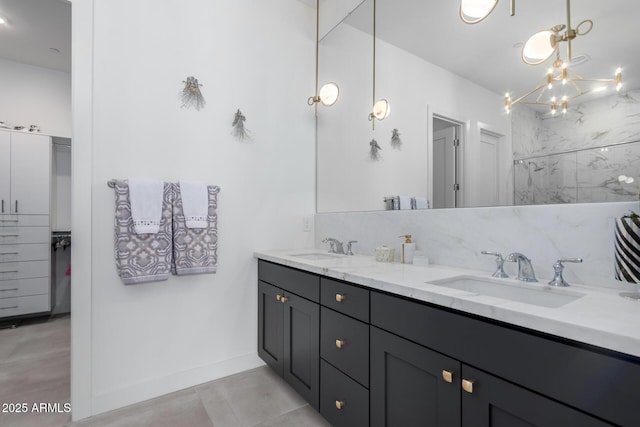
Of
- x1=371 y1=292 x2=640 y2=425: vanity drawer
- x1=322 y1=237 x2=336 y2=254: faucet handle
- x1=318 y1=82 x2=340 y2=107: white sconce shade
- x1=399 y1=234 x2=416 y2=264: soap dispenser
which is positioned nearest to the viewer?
x1=371 y1=292 x2=640 y2=425: vanity drawer

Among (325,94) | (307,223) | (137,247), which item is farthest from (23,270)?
(325,94)

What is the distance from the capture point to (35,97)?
3.49m

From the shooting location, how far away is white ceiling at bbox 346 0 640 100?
3.48 feet

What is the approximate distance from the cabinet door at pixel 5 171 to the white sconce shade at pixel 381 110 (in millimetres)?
3648

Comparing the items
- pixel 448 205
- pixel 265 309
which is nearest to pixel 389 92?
pixel 448 205

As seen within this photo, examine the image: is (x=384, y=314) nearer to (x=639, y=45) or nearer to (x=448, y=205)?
(x=448, y=205)

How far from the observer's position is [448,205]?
5.34ft

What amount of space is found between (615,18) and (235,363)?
104 inches

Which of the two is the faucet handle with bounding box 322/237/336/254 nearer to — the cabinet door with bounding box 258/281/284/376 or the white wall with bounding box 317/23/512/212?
the white wall with bounding box 317/23/512/212

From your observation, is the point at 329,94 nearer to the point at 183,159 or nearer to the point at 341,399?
the point at 183,159

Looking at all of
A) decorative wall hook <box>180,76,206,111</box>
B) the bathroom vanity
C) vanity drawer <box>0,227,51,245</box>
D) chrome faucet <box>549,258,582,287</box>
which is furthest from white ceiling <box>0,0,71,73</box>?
chrome faucet <box>549,258,582,287</box>

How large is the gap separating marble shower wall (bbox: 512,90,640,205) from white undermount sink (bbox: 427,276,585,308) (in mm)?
364

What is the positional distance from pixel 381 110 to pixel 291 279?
50.9 inches

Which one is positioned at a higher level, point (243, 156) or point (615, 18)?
point (615, 18)
